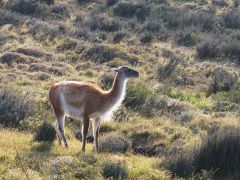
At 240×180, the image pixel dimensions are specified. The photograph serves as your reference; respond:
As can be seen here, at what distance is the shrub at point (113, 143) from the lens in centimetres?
1008

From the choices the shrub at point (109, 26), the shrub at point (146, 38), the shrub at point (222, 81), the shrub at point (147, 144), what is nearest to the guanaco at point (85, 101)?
the shrub at point (147, 144)

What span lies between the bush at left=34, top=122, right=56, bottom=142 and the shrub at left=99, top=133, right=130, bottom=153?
1.05 meters

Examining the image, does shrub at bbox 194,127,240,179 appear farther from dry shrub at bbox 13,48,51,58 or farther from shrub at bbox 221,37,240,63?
shrub at bbox 221,37,240,63

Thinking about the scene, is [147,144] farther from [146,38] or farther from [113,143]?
[146,38]

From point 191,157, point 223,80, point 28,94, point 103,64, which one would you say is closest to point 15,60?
point 103,64

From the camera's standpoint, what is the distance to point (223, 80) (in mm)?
15891

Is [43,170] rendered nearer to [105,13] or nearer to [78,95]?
[78,95]

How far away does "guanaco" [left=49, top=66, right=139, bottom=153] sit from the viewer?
9.85 metres

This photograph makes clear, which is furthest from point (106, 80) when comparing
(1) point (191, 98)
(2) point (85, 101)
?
(2) point (85, 101)

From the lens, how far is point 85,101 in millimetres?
9852

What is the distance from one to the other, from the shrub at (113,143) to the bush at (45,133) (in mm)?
1049

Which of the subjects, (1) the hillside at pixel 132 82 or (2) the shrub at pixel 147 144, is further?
(2) the shrub at pixel 147 144

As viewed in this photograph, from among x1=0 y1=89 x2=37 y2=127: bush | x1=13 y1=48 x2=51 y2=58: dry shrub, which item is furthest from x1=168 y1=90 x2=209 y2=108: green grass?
x1=13 y1=48 x2=51 y2=58: dry shrub

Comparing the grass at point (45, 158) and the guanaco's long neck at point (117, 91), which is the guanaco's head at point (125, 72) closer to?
the guanaco's long neck at point (117, 91)
